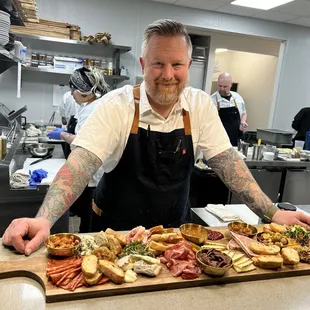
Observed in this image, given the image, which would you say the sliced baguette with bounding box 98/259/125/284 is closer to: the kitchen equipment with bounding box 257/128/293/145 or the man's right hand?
the man's right hand

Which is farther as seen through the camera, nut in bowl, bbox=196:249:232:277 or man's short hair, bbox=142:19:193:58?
man's short hair, bbox=142:19:193:58

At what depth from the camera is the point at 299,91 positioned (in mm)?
6250

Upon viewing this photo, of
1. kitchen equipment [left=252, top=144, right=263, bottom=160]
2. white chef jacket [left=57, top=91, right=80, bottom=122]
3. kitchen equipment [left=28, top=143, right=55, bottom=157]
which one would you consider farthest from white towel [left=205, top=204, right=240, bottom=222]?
white chef jacket [left=57, top=91, right=80, bottom=122]

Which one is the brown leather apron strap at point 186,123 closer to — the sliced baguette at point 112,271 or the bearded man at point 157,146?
the bearded man at point 157,146

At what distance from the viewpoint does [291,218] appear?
4.68 feet

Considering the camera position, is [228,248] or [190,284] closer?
[190,284]

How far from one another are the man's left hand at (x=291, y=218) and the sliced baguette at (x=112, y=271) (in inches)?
31.1

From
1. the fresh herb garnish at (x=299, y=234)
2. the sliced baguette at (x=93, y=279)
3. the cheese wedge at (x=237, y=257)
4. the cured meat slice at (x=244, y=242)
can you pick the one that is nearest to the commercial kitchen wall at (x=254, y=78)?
the fresh herb garnish at (x=299, y=234)

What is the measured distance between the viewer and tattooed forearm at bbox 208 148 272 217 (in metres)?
1.49

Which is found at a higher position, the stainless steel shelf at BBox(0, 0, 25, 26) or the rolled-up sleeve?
the stainless steel shelf at BBox(0, 0, 25, 26)

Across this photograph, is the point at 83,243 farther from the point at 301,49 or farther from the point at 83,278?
the point at 301,49

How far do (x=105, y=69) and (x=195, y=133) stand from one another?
148 inches

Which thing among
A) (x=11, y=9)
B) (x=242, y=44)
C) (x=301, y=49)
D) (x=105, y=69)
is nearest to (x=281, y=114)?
(x=301, y=49)

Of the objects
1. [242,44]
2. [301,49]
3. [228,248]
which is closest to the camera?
[228,248]
